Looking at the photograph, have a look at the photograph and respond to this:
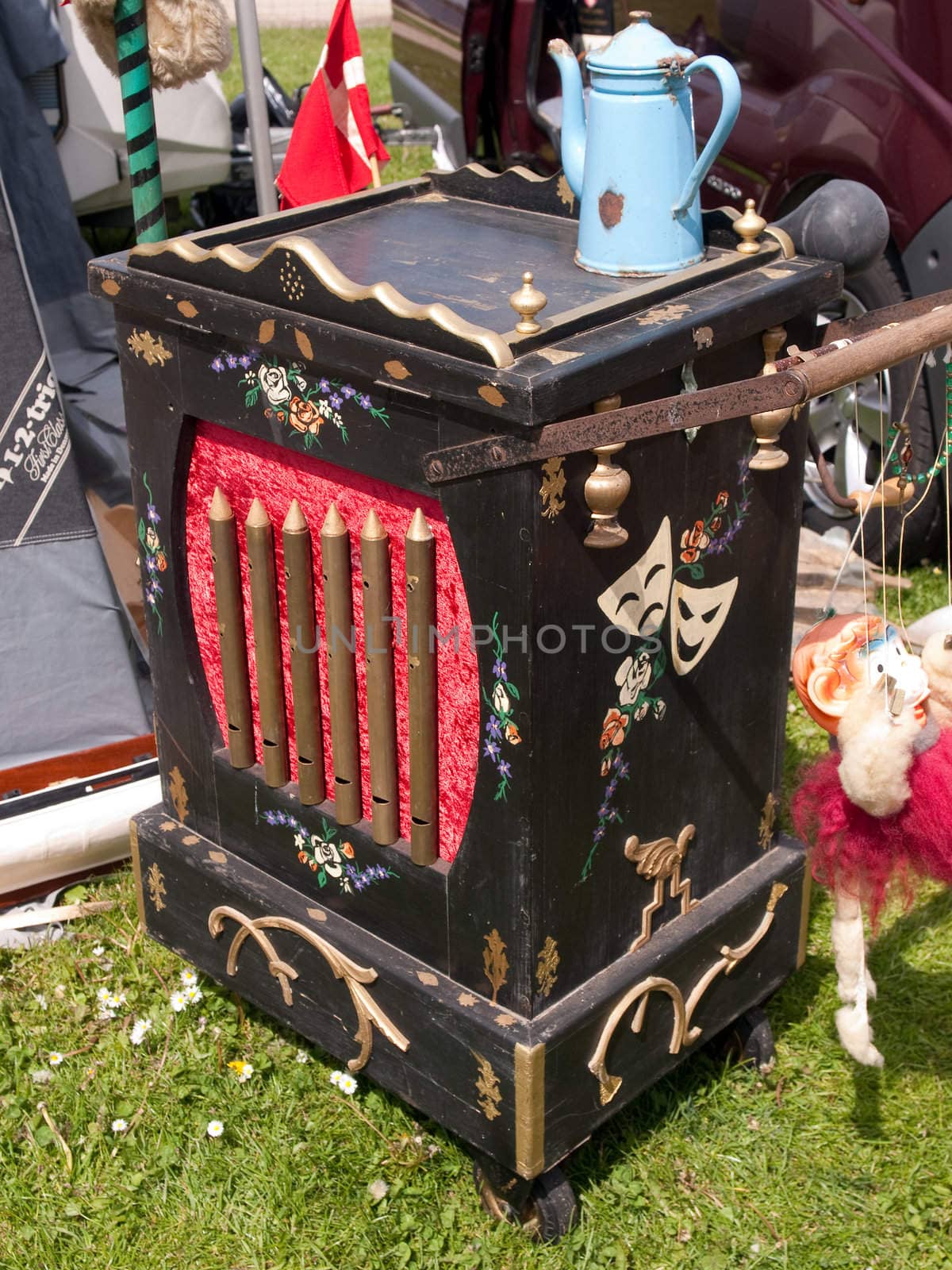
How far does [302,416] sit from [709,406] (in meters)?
0.61

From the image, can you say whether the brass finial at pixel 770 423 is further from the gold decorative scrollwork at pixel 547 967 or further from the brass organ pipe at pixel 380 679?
the gold decorative scrollwork at pixel 547 967

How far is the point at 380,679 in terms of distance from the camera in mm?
2025

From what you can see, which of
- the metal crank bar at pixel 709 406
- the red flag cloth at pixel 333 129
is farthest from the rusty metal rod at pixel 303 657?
the red flag cloth at pixel 333 129

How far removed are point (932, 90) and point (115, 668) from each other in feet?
8.04

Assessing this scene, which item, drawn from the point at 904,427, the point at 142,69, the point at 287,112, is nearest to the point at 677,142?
the point at 904,427

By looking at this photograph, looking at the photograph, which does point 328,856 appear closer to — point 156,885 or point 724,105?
point 156,885

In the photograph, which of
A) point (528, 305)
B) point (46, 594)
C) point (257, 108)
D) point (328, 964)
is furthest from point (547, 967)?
point (257, 108)

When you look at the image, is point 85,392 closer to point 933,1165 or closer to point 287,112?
point 933,1165

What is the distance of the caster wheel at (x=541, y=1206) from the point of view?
2201 mm

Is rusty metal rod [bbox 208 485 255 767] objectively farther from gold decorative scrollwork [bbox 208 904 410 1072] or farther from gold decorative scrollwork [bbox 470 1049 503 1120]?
gold decorative scrollwork [bbox 470 1049 503 1120]

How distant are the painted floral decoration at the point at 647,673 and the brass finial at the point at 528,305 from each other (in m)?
0.38

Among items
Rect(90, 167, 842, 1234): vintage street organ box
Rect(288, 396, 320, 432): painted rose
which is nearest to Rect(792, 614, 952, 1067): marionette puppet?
Rect(90, 167, 842, 1234): vintage street organ box

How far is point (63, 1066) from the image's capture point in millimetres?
2594

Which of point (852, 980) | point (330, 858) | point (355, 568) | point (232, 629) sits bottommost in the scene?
point (852, 980)
